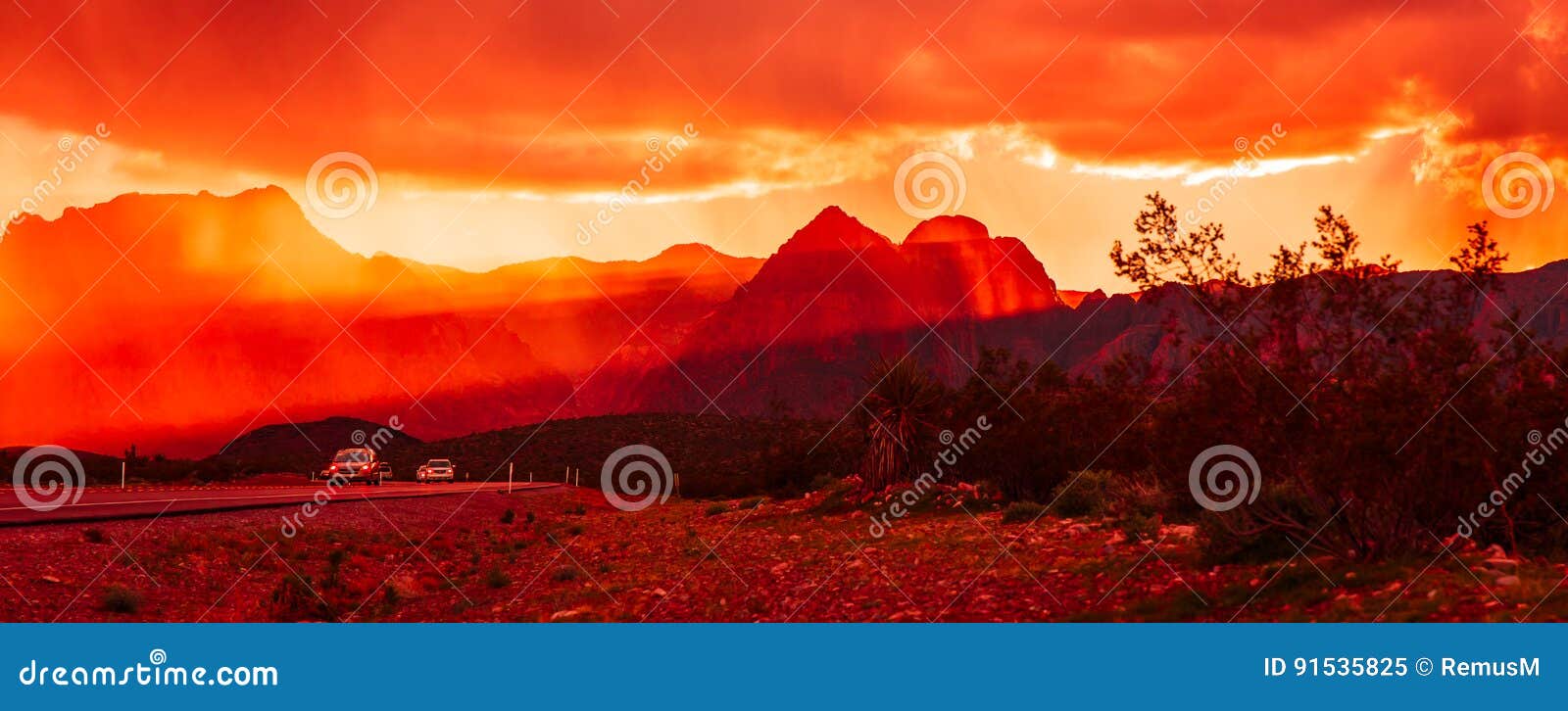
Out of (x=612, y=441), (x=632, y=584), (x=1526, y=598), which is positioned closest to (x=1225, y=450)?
(x=1526, y=598)

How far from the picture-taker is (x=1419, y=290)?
48.2 ft

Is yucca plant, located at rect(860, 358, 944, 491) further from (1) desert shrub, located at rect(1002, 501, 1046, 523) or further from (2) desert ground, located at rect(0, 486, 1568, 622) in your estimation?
(1) desert shrub, located at rect(1002, 501, 1046, 523)

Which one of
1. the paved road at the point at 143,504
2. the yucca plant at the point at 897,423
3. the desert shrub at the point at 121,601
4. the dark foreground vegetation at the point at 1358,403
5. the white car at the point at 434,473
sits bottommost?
the dark foreground vegetation at the point at 1358,403

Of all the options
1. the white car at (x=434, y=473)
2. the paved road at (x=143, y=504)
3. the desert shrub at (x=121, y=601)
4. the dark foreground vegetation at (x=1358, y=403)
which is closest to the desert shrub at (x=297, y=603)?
the desert shrub at (x=121, y=601)

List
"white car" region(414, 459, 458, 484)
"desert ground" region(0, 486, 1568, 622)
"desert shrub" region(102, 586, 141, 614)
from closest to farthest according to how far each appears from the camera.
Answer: "desert ground" region(0, 486, 1568, 622)
"desert shrub" region(102, 586, 141, 614)
"white car" region(414, 459, 458, 484)

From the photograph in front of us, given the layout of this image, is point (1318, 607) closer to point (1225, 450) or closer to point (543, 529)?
point (1225, 450)

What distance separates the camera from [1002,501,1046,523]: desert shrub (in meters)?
25.6

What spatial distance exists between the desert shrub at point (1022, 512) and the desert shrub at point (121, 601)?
52.9 feet

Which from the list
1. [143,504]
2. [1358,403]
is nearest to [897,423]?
[143,504]

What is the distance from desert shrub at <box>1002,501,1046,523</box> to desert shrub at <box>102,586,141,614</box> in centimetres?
1612

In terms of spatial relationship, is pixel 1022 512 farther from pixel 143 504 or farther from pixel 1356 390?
pixel 143 504

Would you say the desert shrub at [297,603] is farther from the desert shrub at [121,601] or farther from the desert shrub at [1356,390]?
the desert shrub at [1356,390]

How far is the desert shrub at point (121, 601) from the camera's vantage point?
17719 mm

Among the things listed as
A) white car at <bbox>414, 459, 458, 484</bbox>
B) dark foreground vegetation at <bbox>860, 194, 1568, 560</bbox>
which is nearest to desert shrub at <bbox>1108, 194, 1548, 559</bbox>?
dark foreground vegetation at <bbox>860, 194, 1568, 560</bbox>
